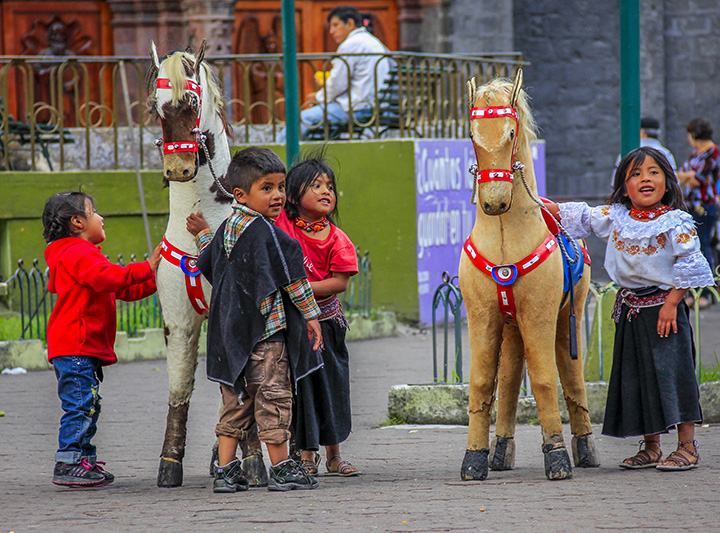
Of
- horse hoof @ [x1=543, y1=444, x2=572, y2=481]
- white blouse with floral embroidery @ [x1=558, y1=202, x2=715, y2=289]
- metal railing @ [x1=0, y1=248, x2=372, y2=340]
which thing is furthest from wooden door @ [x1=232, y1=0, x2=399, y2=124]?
horse hoof @ [x1=543, y1=444, x2=572, y2=481]

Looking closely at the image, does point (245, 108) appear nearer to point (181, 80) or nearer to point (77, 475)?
point (181, 80)

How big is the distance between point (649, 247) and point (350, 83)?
6674 mm

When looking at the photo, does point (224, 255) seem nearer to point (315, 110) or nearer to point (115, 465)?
point (115, 465)

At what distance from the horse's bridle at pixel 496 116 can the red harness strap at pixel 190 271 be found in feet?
4.75

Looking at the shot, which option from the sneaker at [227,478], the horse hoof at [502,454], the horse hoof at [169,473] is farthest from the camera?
the horse hoof at [502,454]

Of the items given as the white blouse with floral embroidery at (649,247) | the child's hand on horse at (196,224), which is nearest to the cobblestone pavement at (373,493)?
the white blouse with floral embroidery at (649,247)

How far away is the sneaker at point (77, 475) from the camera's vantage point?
557 cm

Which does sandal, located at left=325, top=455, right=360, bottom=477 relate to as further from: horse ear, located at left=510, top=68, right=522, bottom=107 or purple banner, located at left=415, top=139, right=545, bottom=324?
purple banner, located at left=415, top=139, right=545, bottom=324

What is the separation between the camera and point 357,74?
39.0 ft

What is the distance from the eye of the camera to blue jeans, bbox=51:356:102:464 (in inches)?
221

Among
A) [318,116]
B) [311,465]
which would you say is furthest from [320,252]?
[318,116]

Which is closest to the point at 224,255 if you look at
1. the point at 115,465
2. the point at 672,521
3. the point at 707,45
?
the point at 115,465

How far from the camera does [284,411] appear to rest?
518cm

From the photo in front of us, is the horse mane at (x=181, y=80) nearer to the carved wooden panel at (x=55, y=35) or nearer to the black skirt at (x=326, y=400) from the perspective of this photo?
the black skirt at (x=326, y=400)
